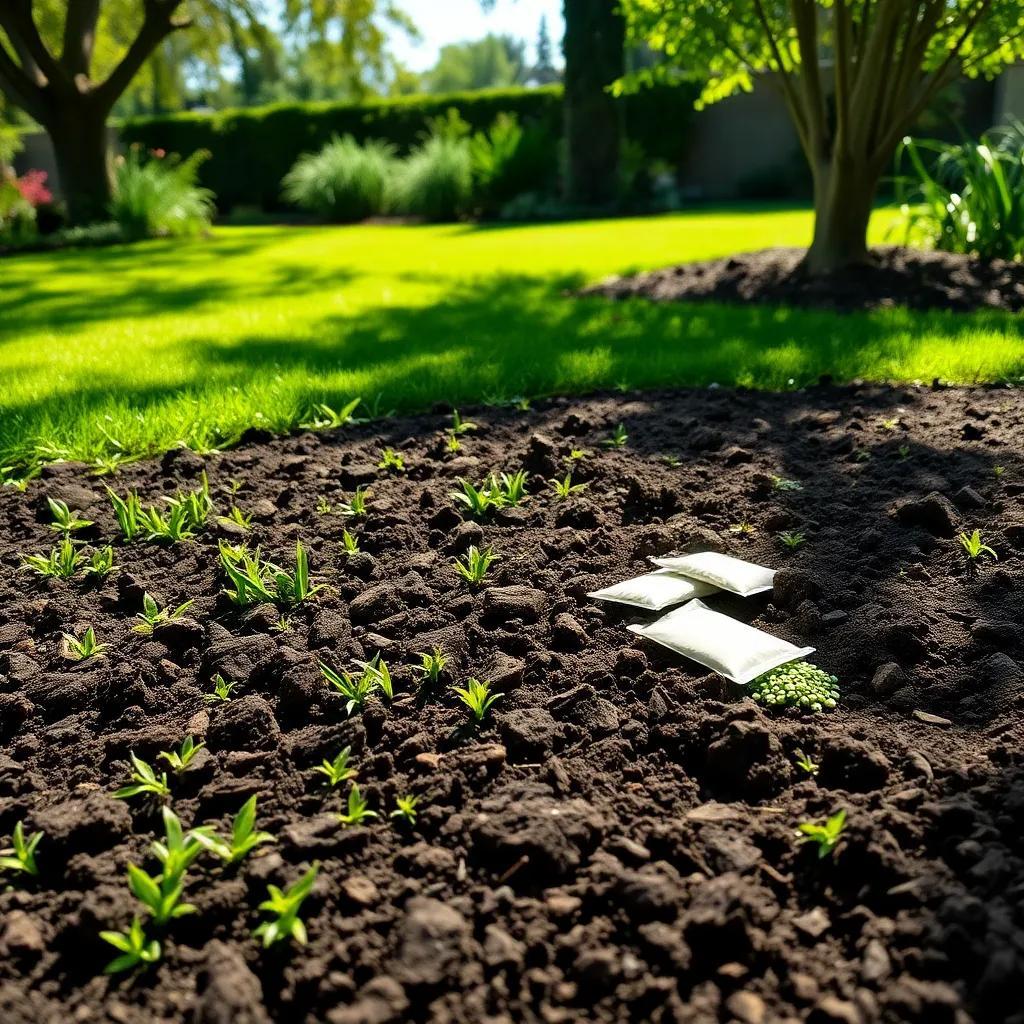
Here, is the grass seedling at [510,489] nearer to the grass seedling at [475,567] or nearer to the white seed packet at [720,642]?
the grass seedling at [475,567]

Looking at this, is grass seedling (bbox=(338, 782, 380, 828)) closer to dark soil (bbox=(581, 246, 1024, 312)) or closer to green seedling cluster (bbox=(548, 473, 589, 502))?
green seedling cluster (bbox=(548, 473, 589, 502))

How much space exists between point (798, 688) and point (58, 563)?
1.98 metres

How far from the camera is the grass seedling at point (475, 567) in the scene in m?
2.36

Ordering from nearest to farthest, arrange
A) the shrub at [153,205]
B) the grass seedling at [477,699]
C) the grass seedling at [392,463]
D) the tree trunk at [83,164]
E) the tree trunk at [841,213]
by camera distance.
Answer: the grass seedling at [477,699] < the grass seedling at [392,463] < the tree trunk at [841,213] < the shrub at [153,205] < the tree trunk at [83,164]

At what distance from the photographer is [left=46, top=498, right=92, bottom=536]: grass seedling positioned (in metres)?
2.74

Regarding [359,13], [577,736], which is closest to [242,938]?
[577,736]

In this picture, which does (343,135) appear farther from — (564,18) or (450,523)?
(450,523)

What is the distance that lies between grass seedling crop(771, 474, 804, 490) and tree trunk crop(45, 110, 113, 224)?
12.7 metres

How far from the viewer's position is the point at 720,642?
1994 mm

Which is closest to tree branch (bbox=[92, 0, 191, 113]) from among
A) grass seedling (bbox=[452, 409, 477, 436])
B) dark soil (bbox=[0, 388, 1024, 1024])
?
grass seedling (bbox=[452, 409, 477, 436])

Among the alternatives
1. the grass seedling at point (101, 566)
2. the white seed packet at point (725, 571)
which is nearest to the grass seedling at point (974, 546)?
the white seed packet at point (725, 571)

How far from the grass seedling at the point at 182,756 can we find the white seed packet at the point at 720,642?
982mm

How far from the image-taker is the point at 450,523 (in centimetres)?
274

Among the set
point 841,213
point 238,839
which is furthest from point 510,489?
point 841,213
